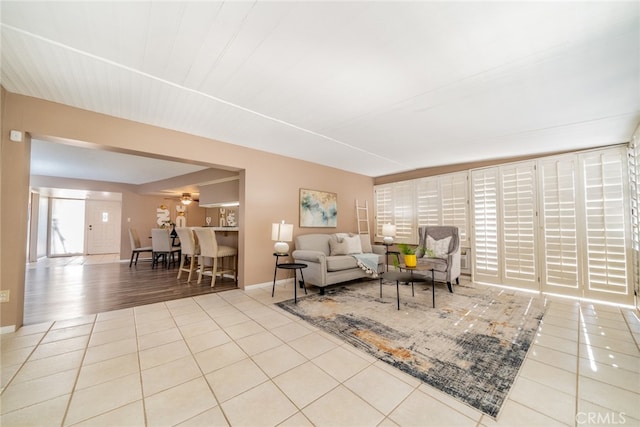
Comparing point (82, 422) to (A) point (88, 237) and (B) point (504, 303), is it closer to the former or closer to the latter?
(B) point (504, 303)

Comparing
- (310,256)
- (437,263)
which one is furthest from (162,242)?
(437,263)

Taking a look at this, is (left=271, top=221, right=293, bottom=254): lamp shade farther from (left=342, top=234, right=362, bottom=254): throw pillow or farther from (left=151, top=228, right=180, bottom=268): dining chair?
(left=151, top=228, right=180, bottom=268): dining chair

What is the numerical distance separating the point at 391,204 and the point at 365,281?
2450 mm

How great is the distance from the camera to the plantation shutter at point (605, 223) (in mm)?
3424

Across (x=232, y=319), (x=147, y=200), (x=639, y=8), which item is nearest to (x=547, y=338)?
(x=639, y=8)

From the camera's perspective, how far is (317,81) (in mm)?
2271

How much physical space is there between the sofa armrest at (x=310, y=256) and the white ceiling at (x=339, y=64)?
6.39 feet

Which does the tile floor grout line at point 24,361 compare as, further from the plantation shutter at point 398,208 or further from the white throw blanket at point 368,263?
the plantation shutter at point 398,208

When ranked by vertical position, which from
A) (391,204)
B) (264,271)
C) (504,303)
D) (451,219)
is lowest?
(504,303)

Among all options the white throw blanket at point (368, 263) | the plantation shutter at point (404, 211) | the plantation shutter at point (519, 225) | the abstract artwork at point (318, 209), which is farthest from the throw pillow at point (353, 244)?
the plantation shutter at point (519, 225)

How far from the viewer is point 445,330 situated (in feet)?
8.24

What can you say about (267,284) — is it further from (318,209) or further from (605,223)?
(605,223)

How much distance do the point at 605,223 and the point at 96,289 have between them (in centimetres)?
814

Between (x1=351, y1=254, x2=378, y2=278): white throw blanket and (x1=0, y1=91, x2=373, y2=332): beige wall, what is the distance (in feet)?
4.35
